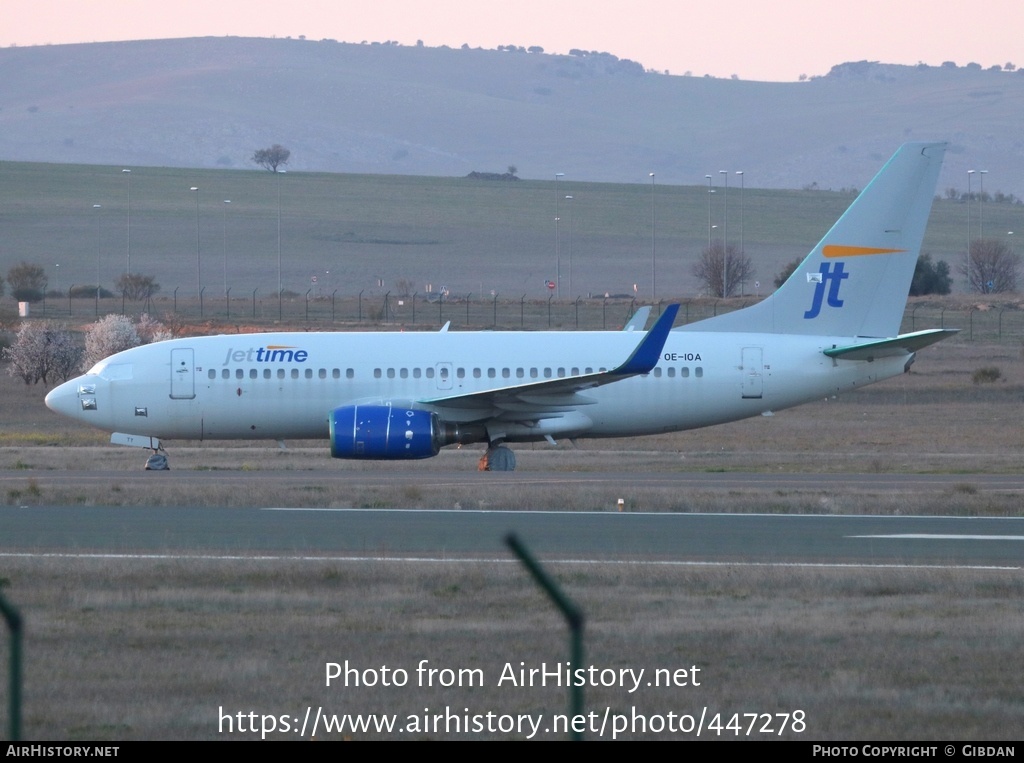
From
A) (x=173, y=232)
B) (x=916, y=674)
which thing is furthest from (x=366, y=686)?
(x=173, y=232)

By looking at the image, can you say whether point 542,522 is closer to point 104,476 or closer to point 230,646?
point 230,646

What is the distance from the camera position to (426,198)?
14625 centimetres

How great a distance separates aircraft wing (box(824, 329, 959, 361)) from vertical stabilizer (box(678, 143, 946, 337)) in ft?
2.28

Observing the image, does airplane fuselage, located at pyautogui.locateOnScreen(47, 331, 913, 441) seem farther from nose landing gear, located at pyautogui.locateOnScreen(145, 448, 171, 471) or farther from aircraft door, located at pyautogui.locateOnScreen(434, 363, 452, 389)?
nose landing gear, located at pyautogui.locateOnScreen(145, 448, 171, 471)

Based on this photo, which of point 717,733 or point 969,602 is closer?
point 717,733

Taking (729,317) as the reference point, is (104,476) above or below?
below

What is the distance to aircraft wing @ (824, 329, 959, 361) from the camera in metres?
28.7

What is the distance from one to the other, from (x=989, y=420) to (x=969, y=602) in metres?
31.3

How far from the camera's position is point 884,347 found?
2939 centimetres

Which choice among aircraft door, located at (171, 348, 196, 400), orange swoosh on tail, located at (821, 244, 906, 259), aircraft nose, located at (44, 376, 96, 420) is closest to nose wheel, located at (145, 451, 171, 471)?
aircraft door, located at (171, 348, 196, 400)

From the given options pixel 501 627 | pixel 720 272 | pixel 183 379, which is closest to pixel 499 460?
pixel 183 379

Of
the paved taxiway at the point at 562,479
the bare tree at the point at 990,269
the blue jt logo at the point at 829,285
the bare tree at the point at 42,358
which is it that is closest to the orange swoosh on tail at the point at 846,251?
the blue jt logo at the point at 829,285

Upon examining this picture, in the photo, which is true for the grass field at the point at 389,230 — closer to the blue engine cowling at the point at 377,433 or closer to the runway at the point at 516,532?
the blue engine cowling at the point at 377,433

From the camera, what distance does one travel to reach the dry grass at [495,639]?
9.91 meters
